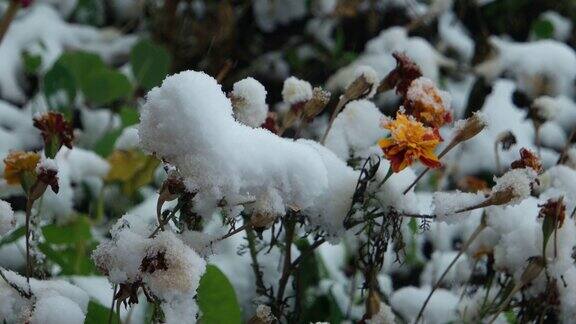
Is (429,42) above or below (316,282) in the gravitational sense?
above

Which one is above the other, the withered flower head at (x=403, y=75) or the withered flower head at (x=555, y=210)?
the withered flower head at (x=403, y=75)

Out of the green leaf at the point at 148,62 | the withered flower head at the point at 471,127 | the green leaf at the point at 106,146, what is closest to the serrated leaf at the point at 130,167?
the green leaf at the point at 106,146

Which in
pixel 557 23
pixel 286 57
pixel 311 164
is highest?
pixel 557 23

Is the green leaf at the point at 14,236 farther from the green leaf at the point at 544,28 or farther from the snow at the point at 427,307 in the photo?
the green leaf at the point at 544,28

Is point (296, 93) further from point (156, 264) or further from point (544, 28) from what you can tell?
point (544, 28)

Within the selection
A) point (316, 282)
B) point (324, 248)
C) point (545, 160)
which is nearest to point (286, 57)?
point (545, 160)

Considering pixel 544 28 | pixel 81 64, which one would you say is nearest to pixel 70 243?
pixel 81 64

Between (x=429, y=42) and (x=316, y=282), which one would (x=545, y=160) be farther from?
(x=316, y=282)
